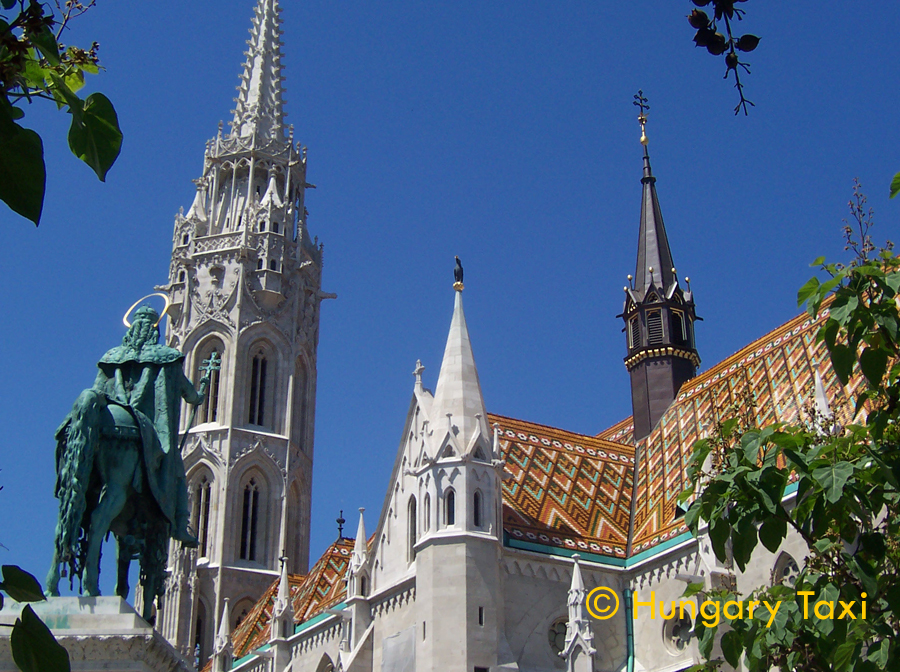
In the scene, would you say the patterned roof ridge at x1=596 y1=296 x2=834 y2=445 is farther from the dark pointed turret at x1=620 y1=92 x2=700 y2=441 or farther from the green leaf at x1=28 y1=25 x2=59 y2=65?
the green leaf at x1=28 y1=25 x2=59 y2=65

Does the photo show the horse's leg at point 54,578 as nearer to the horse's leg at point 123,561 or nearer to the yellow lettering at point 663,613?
the horse's leg at point 123,561

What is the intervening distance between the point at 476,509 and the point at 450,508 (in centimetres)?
60

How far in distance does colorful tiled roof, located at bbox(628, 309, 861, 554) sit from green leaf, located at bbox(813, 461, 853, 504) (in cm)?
1706

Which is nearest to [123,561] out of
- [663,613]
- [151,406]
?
[151,406]

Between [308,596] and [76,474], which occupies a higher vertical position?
[308,596]

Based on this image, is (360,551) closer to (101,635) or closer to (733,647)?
(101,635)

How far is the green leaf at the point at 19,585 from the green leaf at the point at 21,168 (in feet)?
3.76

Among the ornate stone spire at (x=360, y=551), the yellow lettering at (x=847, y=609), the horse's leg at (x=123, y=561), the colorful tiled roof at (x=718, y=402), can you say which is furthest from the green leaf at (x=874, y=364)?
the ornate stone spire at (x=360, y=551)

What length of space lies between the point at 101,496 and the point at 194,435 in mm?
36851

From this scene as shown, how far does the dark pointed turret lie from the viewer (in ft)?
120

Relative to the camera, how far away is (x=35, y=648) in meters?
3.60

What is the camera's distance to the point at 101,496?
1504 centimetres

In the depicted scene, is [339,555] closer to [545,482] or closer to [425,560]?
[545,482]

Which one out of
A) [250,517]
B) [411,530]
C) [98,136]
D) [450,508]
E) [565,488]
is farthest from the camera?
[250,517]
